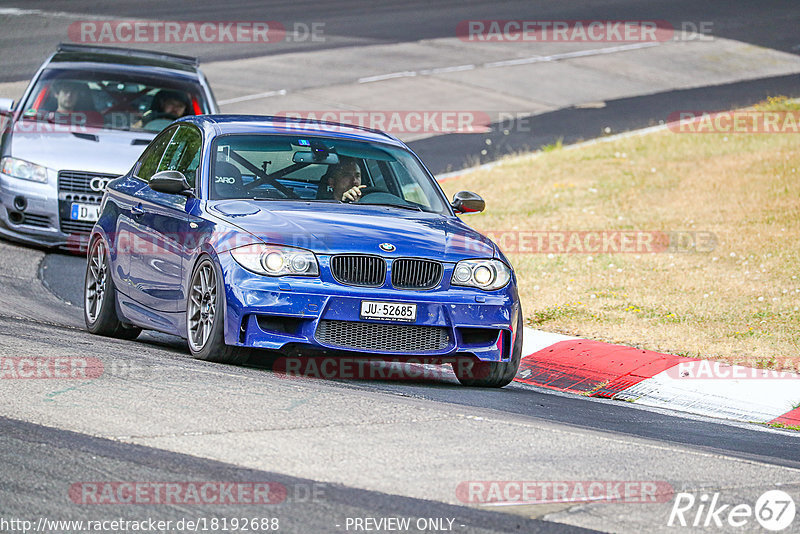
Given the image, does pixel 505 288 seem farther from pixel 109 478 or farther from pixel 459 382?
pixel 109 478

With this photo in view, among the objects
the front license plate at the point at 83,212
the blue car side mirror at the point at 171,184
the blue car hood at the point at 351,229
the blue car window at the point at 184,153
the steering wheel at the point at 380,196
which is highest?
the blue car window at the point at 184,153

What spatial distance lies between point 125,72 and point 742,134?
1108cm

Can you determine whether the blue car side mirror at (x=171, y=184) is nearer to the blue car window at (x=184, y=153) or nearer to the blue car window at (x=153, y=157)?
the blue car window at (x=184, y=153)

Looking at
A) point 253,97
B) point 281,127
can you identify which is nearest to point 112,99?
point 281,127

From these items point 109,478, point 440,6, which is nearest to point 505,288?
point 109,478

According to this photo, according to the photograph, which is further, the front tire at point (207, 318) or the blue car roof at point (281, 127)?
the blue car roof at point (281, 127)

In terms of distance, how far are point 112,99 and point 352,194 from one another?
19.3 ft

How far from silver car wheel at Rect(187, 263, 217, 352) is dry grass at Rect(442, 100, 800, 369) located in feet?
12.7

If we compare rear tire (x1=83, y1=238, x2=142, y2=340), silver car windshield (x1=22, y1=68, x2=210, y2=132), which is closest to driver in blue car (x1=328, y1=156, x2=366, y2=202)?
rear tire (x1=83, y1=238, x2=142, y2=340)

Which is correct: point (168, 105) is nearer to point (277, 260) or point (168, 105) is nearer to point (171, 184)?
point (171, 184)

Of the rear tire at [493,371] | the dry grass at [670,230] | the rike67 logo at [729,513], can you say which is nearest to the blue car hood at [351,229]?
the rear tire at [493,371]

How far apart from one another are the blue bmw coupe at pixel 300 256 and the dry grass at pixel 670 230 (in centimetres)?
261

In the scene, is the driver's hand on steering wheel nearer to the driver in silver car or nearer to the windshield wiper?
the windshield wiper

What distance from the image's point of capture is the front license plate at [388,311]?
26.2 feet
